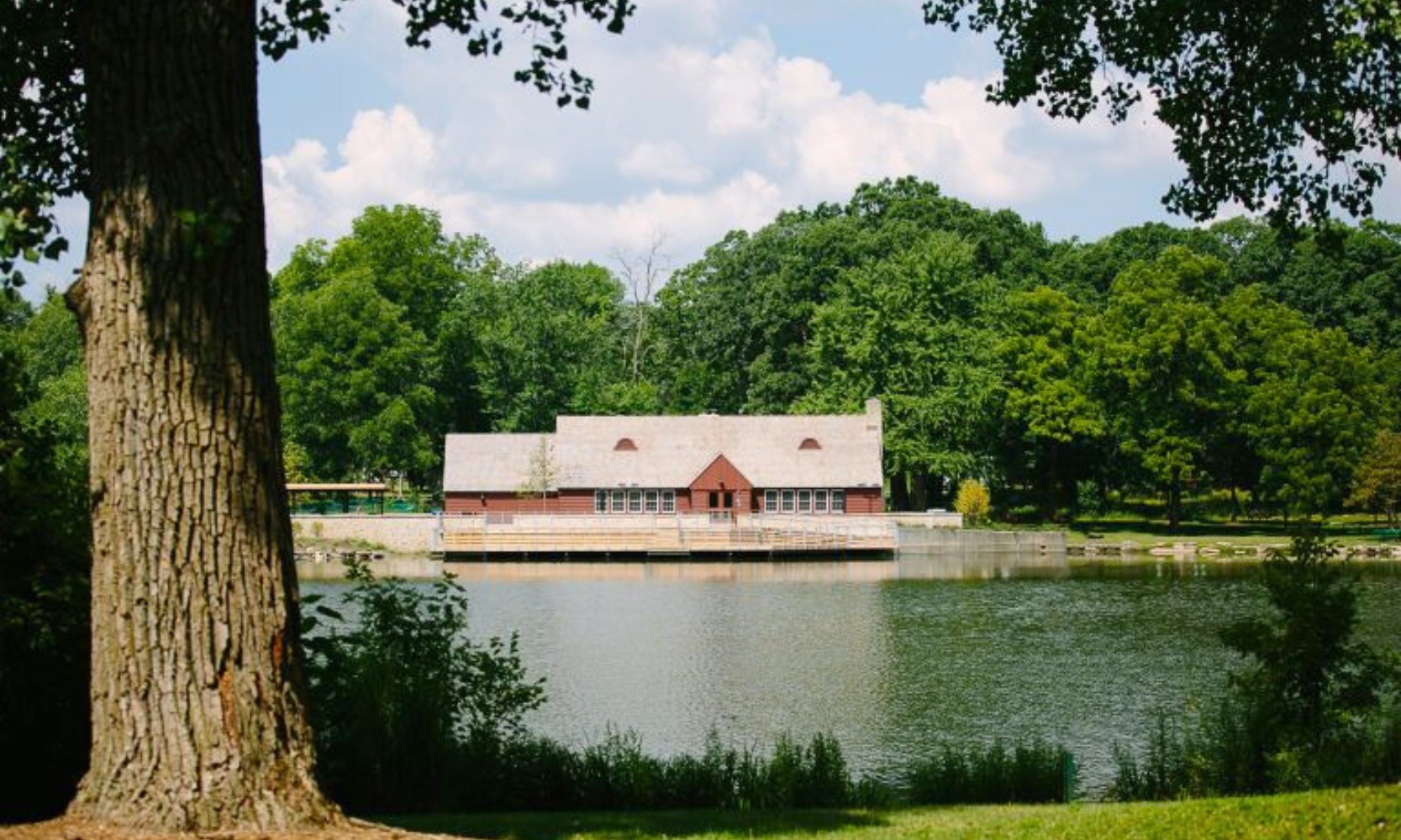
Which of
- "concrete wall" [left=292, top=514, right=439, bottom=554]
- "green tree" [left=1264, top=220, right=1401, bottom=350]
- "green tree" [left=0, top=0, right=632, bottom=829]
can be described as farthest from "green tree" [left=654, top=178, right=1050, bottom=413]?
"green tree" [left=0, top=0, right=632, bottom=829]

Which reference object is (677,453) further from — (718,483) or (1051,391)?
(1051,391)

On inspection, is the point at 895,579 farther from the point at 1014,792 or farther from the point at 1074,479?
the point at 1014,792

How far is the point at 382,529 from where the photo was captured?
2100 inches

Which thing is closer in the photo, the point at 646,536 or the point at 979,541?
the point at 979,541

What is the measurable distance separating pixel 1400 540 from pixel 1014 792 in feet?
144

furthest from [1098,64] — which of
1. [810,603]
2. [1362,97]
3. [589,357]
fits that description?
[589,357]

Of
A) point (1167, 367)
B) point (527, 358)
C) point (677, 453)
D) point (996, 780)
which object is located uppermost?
point (527, 358)

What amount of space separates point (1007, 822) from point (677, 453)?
5142cm

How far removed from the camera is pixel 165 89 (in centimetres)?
629

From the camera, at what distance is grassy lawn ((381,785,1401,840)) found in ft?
26.3

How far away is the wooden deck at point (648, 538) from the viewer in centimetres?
5222

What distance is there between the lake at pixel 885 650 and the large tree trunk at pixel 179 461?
944 cm

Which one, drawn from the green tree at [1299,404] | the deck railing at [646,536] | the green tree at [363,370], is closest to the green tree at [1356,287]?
the green tree at [1299,404]

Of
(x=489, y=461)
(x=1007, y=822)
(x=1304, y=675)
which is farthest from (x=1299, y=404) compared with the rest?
(x=1007, y=822)
